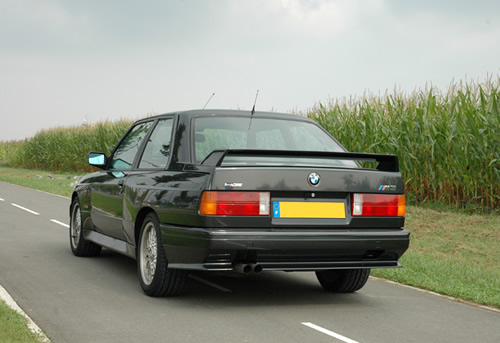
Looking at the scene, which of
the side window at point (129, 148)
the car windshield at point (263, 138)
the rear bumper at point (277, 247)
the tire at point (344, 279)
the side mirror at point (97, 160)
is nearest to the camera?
the rear bumper at point (277, 247)

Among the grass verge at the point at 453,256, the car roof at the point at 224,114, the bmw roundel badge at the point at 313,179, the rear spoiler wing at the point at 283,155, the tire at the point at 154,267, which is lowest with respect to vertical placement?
the grass verge at the point at 453,256

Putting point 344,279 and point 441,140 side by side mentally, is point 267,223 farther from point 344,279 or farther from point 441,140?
point 441,140

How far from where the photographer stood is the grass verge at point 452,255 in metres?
7.58

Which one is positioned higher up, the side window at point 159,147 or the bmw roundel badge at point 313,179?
the side window at point 159,147

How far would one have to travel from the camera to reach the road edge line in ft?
16.1

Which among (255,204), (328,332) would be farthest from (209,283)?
(328,332)

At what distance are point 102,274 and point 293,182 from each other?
303 centimetres

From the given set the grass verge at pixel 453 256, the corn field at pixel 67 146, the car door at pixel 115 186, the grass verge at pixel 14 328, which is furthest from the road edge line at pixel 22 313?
the corn field at pixel 67 146

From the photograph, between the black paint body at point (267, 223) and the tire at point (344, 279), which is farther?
the tire at point (344, 279)

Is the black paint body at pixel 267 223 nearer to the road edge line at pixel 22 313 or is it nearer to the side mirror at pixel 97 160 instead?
the road edge line at pixel 22 313

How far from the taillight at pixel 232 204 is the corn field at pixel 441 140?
8.55 metres

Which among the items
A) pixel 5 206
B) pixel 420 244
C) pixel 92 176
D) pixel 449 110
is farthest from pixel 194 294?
pixel 5 206

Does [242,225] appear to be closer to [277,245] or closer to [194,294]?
[277,245]

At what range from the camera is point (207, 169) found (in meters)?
5.86
